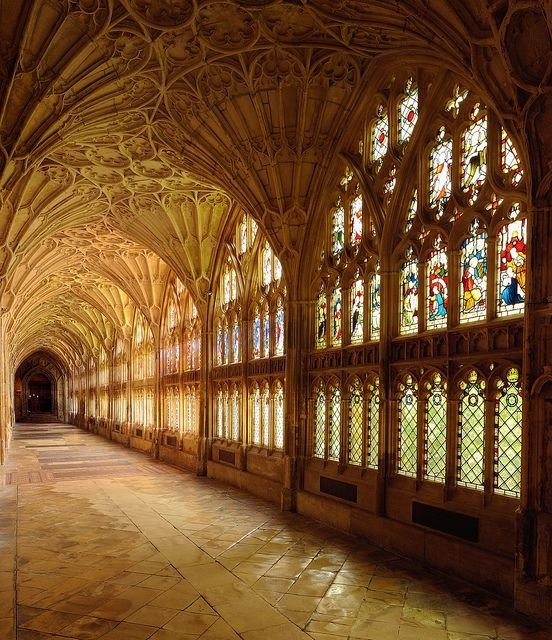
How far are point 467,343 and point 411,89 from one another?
436 cm

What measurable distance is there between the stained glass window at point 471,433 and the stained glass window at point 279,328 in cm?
633

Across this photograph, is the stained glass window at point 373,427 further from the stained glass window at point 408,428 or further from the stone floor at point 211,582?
the stone floor at point 211,582

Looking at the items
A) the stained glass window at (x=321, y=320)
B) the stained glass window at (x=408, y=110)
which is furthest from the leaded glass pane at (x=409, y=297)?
the stained glass window at (x=321, y=320)

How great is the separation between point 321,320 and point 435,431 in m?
4.06

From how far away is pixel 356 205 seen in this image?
35.4ft

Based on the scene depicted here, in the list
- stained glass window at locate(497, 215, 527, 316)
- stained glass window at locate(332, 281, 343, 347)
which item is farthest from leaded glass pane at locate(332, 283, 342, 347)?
stained glass window at locate(497, 215, 527, 316)

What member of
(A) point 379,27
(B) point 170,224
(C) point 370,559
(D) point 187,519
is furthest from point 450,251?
(B) point 170,224

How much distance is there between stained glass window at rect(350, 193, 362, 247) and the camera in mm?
10594

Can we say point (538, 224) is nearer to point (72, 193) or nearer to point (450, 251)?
point (450, 251)

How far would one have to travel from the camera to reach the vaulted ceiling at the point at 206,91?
24.4 ft

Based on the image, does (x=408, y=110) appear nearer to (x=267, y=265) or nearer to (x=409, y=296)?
(x=409, y=296)

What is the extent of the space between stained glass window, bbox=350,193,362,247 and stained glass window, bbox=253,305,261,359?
4.59 meters

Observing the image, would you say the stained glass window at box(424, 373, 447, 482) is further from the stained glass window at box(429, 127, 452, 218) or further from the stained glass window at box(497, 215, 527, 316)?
the stained glass window at box(429, 127, 452, 218)

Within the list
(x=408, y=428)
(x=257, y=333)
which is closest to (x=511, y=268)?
(x=408, y=428)
